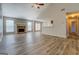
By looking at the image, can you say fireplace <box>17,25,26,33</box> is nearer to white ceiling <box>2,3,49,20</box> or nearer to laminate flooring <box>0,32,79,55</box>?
laminate flooring <box>0,32,79,55</box>

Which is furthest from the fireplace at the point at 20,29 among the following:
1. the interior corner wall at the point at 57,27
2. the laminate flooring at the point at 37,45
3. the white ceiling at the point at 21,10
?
the interior corner wall at the point at 57,27

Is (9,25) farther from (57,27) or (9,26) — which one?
(57,27)

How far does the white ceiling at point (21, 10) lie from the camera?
2.19 metres

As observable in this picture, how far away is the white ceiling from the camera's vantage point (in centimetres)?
219

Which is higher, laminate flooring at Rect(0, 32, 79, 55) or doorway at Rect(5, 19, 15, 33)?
doorway at Rect(5, 19, 15, 33)

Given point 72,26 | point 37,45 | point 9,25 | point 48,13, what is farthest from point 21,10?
point 72,26

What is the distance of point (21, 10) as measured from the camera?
2.29 meters

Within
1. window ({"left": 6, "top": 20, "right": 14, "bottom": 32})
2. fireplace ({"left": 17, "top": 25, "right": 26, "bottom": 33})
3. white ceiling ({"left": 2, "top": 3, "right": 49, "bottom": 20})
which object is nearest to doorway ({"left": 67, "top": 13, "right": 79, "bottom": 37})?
white ceiling ({"left": 2, "top": 3, "right": 49, "bottom": 20})

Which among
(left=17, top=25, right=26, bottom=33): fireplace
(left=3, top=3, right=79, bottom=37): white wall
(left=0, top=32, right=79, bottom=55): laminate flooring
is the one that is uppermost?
(left=3, top=3, right=79, bottom=37): white wall

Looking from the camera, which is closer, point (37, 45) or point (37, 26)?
point (37, 45)

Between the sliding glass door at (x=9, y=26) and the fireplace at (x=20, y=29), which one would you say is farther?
the fireplace at (x=20, y=29)

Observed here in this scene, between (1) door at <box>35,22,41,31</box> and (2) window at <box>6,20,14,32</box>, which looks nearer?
(2) window at <box>6,20,14,32</box>

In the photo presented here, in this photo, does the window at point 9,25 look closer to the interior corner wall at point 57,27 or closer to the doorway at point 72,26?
the interior corner wall at point 57,27
